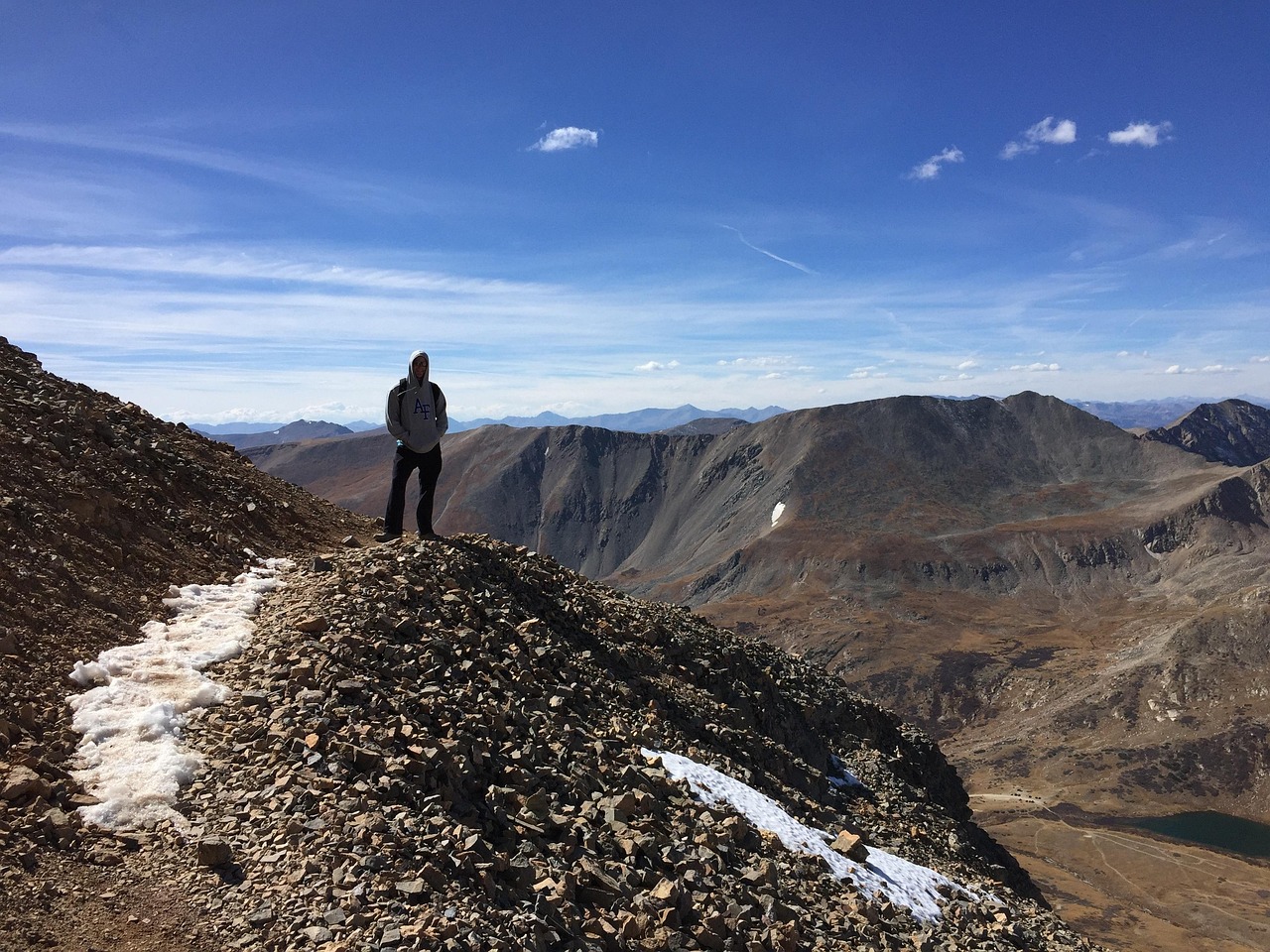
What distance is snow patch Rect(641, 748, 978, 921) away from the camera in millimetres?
12336

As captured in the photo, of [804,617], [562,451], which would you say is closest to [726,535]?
[804,617]

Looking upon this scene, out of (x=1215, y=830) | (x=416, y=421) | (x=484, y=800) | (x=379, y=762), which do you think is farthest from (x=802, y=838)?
(x=1215, y=830)

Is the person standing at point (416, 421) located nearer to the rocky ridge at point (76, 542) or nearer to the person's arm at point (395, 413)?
the person's arm at point (395, 413)

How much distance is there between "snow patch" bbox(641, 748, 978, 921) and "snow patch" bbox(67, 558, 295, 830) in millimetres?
6746

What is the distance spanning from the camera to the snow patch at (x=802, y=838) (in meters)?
12.3

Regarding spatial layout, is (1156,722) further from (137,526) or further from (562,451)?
(562,451)

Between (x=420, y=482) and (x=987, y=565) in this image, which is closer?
(x=420, y=482)

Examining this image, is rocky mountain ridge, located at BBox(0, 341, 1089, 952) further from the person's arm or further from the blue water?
the blue water

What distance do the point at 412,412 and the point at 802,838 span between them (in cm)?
1013

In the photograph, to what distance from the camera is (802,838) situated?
1274 centimetres

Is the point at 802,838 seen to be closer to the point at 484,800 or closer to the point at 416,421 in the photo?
the point at 484,800

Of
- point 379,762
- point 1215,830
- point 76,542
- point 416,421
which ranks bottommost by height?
point 1215,830

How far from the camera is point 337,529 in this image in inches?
690

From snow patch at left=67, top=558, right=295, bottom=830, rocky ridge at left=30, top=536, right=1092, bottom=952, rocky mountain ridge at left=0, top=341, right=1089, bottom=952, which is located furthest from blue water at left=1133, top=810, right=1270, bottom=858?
snow patch at left=67, top=558, right=295, bottom=830
